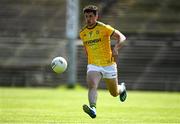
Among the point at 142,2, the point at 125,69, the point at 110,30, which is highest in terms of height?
the point at 110,30

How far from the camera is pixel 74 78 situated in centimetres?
3397

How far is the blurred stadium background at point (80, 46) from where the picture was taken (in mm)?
36344

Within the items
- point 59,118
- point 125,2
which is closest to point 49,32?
point 125,2

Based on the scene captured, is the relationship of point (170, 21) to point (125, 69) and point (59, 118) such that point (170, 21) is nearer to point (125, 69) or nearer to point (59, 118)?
point (125, 69)

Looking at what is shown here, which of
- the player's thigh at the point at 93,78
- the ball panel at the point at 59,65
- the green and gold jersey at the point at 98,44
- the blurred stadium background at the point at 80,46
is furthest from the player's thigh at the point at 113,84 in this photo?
the blurred stadium background at the point at 80,46

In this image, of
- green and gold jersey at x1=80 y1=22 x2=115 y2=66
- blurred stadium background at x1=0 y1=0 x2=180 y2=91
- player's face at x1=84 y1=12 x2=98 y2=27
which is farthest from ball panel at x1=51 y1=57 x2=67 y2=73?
blurred stadium background at x1=0 y1=0 x2=180 y2=91

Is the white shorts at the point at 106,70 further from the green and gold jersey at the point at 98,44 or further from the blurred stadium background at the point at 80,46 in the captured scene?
the blurred stadium background at the point at 80,46

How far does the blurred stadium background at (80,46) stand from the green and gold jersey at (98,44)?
858 inches

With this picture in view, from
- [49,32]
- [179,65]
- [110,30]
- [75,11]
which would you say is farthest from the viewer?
[49,32]

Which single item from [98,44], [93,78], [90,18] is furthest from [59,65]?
[90,18]

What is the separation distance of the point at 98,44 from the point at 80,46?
943 inches

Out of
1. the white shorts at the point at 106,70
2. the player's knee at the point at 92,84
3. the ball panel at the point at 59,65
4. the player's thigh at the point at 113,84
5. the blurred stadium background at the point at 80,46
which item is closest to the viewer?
the player's knee at the point at 92,84

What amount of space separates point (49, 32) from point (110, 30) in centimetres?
2570

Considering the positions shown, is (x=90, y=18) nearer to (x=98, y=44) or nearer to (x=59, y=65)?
(x=98, y=44)
